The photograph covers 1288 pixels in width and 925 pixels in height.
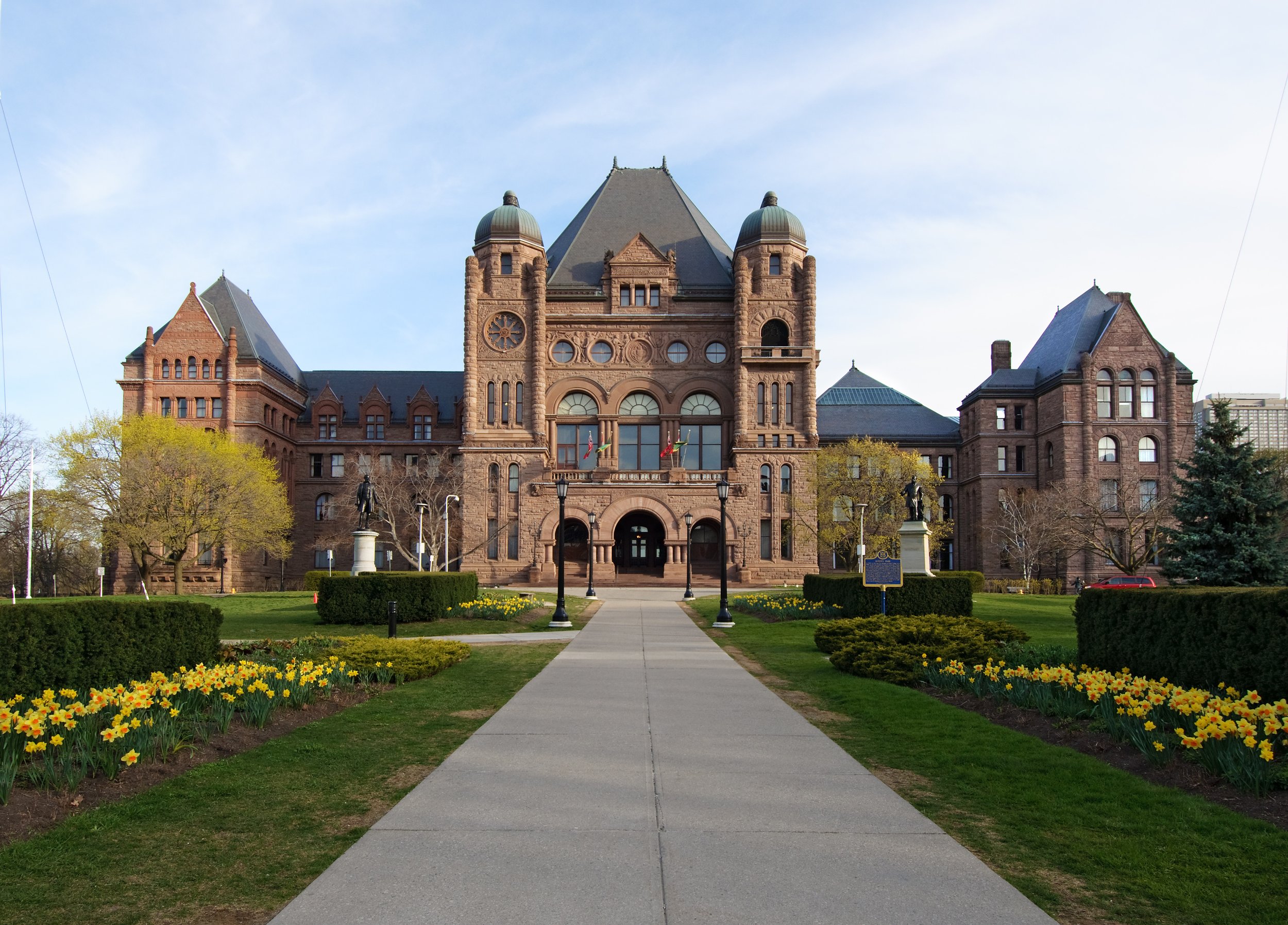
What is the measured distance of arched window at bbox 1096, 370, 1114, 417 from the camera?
2431 inches

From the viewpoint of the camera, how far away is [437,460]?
208ft

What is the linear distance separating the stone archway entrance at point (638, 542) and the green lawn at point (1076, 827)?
51.8 meters

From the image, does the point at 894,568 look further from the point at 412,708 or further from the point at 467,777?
the point at 467,777

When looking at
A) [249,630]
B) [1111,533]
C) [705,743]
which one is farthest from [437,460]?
[705,743]

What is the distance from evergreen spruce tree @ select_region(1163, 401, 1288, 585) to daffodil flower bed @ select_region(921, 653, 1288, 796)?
46.6 ft

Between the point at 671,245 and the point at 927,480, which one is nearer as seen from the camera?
the point at 927,480

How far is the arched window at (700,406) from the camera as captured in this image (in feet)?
203

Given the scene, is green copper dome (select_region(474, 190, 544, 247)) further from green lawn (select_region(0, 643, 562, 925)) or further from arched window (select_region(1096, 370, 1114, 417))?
green lawn (select_region(0, 643, 562, 925))

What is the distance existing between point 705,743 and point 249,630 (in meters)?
17.4

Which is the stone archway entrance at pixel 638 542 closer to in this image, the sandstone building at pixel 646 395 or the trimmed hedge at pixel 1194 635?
the sandstone building at pixel 646 395

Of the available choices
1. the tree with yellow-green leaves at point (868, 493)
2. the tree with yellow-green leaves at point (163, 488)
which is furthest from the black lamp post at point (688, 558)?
the tree with yellow-green leaves at point (163, 488)

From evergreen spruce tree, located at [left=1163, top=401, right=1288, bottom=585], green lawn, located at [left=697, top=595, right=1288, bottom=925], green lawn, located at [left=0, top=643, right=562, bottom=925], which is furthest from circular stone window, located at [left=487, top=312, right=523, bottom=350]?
green lawn, located at [left=697, top=595, right=1288, bottom=925]

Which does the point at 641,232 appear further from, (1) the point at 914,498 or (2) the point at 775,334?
(1) the point at 914,498

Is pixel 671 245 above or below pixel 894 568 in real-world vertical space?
above
